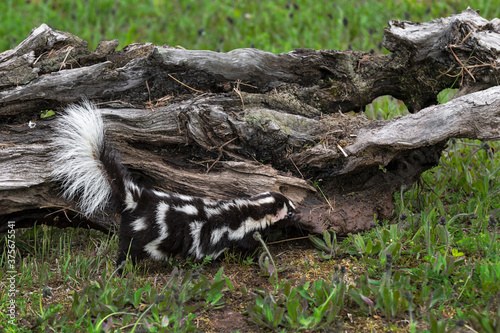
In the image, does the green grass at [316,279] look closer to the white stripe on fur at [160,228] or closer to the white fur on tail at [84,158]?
the white stripe on fur at [160,228]

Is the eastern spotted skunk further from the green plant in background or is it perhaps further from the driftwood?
the green plant in background

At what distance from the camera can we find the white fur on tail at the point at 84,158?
13.2 ft

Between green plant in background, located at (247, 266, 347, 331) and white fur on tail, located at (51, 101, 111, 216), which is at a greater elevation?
white fur on tail, located at (51, 101, 111, 216)

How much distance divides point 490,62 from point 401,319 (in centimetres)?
265

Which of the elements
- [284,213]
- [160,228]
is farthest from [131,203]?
[284,213]

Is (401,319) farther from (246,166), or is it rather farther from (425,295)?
(246,166)

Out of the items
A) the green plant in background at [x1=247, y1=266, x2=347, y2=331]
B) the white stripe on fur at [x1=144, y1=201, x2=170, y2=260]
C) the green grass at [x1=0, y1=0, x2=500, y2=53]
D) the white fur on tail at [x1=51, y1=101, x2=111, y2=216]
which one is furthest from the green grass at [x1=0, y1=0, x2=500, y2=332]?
the green grass at [x1=0, y1=0, x2=500, y2=53]

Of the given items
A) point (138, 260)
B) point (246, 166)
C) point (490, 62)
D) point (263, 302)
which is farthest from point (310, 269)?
point (490, 62)

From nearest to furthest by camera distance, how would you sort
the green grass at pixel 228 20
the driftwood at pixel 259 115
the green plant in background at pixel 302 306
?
the green plant in background at pixel 302 306
the driftwood at pixel 259 115
the green grass at pixel 228 20

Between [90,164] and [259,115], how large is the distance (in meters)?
1.47

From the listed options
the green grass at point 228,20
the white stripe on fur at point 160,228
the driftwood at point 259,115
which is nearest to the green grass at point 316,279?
the white stripe on fur at point 160,228

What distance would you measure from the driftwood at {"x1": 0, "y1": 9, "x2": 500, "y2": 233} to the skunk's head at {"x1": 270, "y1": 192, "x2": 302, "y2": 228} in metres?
0.11

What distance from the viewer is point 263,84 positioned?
4.88 metres

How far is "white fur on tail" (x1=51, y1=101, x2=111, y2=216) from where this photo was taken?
4.01m
